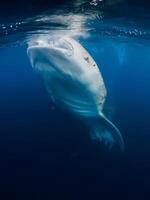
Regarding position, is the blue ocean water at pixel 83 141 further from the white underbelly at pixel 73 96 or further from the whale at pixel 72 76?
the white underbelly at pixel 73 96

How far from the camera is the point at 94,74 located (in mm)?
12047

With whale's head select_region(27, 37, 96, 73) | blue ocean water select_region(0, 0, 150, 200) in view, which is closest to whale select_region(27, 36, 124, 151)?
whale's head select_region(27, 37, 96, 73)

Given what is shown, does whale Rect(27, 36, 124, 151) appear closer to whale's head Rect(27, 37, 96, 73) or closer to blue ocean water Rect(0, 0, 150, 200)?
whale's head Rect(27, 37, 96, 73)

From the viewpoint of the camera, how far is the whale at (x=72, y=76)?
12.3 m

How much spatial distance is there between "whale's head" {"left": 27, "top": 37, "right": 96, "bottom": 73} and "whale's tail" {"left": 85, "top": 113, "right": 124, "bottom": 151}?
111 inches

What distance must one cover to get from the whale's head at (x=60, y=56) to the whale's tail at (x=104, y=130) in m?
2.81

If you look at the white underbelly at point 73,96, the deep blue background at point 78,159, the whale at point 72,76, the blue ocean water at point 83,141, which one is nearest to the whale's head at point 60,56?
the whale at point 72,76

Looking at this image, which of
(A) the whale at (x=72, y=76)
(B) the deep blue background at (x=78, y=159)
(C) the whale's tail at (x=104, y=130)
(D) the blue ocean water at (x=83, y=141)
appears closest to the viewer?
(A) the whale at (x=72, y=76)

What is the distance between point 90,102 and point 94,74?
131 cm

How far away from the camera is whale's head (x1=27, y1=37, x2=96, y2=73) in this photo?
12352 mm

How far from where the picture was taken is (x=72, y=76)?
12.9 m

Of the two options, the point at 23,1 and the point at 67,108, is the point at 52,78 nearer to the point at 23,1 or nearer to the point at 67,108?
the point at 67,108

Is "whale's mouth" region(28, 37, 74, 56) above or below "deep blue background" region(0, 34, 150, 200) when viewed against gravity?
above

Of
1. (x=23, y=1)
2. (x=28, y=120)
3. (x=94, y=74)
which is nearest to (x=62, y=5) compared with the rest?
(x=23, y=1)
